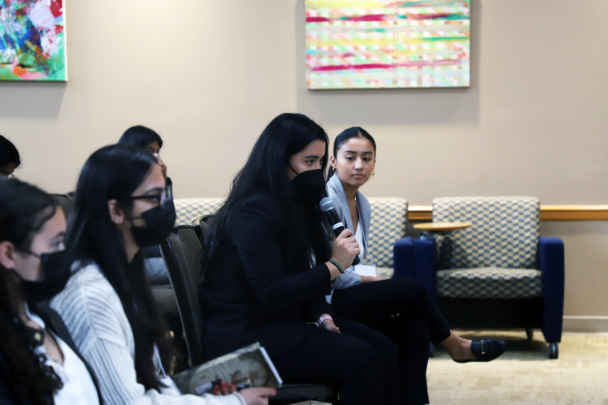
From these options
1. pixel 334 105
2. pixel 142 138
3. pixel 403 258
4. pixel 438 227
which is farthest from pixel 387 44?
pixel 142 138

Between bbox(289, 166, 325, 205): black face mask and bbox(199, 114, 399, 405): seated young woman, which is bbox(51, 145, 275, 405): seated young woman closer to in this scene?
bbox(199, 114, 399, 405): seated young woman

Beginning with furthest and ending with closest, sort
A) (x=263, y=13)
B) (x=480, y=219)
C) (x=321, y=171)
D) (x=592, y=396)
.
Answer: (x=263, y=13) < (x=480, y=219) < (x=592, y=396) < (x=321, y=171)

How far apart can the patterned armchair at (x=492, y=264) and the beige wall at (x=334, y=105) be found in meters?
0.30

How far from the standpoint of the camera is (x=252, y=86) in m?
4.37

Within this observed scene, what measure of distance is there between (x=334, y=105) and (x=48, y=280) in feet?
11.5

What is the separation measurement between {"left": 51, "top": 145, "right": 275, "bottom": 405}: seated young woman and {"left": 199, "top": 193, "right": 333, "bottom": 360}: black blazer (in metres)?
0.40

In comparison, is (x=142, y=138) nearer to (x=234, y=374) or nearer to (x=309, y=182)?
(x=309, y=182)

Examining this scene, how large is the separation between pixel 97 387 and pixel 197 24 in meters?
3.68

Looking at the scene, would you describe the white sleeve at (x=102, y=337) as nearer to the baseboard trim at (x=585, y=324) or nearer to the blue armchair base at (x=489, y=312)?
the blue armchair base at (x=489, y=312)

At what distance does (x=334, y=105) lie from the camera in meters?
4.34

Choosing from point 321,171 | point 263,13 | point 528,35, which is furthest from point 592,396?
point 263,13

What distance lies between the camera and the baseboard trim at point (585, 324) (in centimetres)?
416

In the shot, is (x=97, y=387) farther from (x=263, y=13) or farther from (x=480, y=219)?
(x=263, y=13)

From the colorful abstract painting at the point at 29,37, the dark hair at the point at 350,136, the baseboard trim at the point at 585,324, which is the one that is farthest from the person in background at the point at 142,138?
the baseboard trim at the point at 585,324
